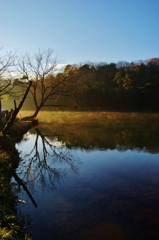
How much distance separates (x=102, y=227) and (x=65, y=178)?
348 cm

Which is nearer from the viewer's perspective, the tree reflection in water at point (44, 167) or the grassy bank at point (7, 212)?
the grassy bank at point (7, 212)

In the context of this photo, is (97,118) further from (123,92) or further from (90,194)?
(90,194)

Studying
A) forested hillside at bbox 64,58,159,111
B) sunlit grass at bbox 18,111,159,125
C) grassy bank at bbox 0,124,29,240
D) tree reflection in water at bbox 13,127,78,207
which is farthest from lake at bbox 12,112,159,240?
forested hillside at bbox 64,58,159,111

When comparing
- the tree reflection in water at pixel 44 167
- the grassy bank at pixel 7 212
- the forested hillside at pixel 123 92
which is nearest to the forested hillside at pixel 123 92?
the forested hillside at pixel 123 92

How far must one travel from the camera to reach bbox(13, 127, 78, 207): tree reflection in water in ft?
24.8

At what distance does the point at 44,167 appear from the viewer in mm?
9516

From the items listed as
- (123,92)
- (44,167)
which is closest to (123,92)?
(123,92)

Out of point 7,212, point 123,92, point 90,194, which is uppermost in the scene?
point 123,92

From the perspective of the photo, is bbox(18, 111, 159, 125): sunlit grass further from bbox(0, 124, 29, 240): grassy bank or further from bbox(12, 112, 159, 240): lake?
bbox(0, 124, 29, 240): grassy bank

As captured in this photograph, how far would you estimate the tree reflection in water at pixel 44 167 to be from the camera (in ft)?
24.8

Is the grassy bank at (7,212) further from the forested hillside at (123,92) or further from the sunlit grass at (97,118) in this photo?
the forested hillside at (123,92)

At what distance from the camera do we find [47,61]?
2731cm

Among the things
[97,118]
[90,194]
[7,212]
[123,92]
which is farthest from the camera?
[123,92]

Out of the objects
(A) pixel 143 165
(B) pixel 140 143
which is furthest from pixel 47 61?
(A) pixel 143 165
